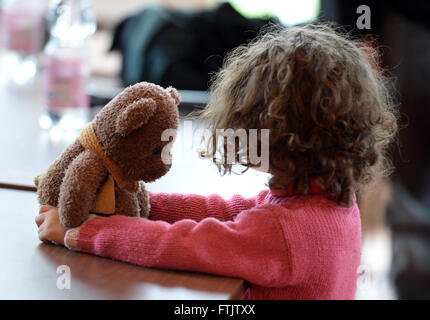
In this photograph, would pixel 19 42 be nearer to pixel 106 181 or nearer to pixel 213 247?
pixel 106 181

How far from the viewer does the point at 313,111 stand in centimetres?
78

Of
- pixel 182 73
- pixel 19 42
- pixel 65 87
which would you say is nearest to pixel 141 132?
pixel 65 87

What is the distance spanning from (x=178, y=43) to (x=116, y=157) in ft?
4.74

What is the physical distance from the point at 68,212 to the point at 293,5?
2491mm

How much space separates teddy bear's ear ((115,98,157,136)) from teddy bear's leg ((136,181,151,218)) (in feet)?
0.45

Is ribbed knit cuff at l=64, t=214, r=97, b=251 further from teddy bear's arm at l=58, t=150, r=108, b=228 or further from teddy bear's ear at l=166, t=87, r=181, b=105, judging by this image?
teddy bear's ear at l=166, t=87, r=181, b=105

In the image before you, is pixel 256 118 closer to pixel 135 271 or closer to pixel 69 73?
pixel 135 271

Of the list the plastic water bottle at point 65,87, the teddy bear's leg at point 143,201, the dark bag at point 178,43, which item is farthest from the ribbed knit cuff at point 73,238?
the dark bag at point 178,43

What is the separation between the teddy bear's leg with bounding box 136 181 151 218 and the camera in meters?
0.89

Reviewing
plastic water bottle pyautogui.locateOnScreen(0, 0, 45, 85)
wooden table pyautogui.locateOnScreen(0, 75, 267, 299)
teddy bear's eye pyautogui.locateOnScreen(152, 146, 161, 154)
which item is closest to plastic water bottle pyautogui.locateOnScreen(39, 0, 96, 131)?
wooden table pyautogui.locateOnScreen(0, 75, 267, 299)

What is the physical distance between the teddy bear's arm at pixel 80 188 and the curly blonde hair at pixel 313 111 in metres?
0.19

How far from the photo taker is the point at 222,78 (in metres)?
0.95

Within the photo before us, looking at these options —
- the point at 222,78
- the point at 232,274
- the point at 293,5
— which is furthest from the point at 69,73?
the point at 293,5

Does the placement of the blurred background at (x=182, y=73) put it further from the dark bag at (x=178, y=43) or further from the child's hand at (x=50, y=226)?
the child's hand at (x=50, y=226)
